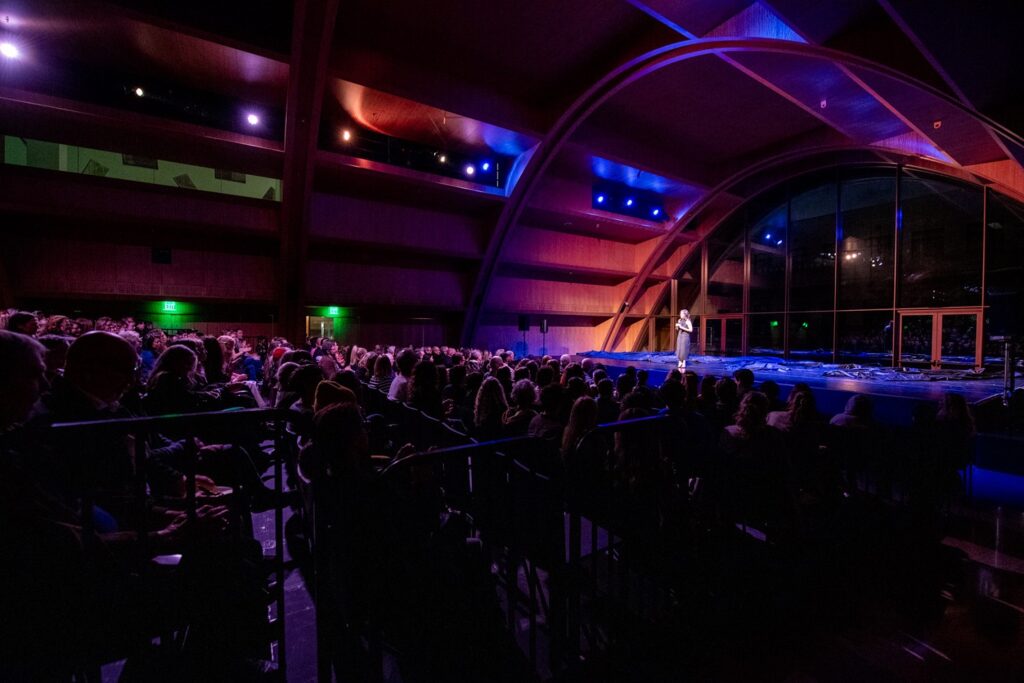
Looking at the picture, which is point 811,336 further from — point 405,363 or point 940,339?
point 405,363

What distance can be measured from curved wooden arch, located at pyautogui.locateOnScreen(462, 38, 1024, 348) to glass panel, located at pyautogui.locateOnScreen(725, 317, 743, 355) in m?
3.88

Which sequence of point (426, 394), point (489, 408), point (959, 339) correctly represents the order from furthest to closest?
point (959, 339) < point (426, 394) < point (489, 408)

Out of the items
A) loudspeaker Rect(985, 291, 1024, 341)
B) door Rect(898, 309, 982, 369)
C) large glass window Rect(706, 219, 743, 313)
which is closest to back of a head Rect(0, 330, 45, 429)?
loudspeaker Rect(985, 291, 1024, 341)

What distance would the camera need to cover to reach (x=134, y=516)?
2.04 meters

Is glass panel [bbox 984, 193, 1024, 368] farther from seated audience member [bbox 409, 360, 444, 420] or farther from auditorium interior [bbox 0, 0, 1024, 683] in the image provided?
seated audience member [bbox 409, 360, 444, 420]

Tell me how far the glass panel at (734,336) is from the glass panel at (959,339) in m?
5.72

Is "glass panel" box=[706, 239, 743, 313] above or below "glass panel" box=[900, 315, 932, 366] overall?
above

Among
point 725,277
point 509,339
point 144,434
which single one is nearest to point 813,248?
point 725,277

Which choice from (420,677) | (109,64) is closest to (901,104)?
(420,677)

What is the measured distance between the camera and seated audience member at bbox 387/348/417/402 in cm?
514

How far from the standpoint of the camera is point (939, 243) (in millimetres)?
A: 12102

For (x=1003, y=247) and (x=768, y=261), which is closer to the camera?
(x=1003, y=247)

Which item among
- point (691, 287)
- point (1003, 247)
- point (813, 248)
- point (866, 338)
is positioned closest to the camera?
point (1003, 247)

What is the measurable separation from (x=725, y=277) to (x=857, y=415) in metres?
15.1
